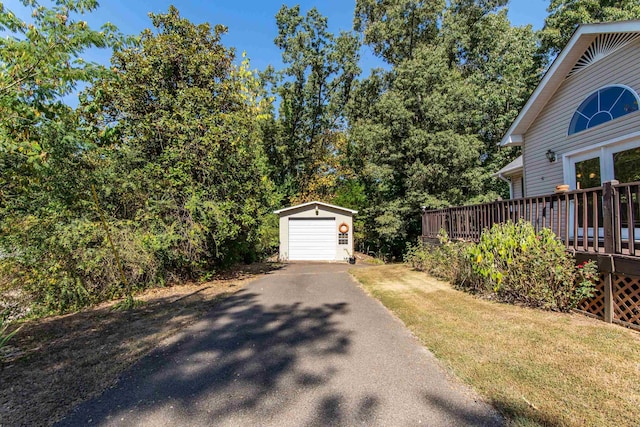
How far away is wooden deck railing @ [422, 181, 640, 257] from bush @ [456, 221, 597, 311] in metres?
0.37

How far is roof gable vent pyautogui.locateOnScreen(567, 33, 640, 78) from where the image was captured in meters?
6.52

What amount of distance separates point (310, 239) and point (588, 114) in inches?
441

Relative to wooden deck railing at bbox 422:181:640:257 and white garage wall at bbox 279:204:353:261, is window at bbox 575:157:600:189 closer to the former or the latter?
wooden deck railing at bbox 422:181:640:257

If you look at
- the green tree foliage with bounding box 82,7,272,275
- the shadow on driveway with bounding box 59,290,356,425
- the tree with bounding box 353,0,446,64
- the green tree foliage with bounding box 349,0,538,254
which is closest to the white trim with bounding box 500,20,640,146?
the green tree foliage with bounding box 349,0,538,254

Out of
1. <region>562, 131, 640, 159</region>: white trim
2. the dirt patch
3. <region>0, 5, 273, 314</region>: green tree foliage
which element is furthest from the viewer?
<region>562, 131, 640, 159</region>: white trim

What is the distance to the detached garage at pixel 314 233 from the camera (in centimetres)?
1556

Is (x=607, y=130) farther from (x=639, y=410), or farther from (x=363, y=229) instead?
(x=363, y=229)

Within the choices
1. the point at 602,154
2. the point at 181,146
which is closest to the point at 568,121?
the point at 602,154

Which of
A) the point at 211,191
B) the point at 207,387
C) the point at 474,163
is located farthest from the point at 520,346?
the point at 474,163

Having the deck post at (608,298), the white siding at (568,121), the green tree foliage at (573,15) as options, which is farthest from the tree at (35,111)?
the green tree foliage at (573,15)

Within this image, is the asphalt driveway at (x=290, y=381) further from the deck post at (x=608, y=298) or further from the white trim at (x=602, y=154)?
the white trim at (x=602, y=154)

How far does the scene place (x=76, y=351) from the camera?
3982 millimetres

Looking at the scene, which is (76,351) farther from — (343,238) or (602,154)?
(343,238)

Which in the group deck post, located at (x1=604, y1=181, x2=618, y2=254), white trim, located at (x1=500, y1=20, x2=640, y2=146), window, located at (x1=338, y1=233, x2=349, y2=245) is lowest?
window, located at (x1=338, y1=233, x2=349, y2=245)
